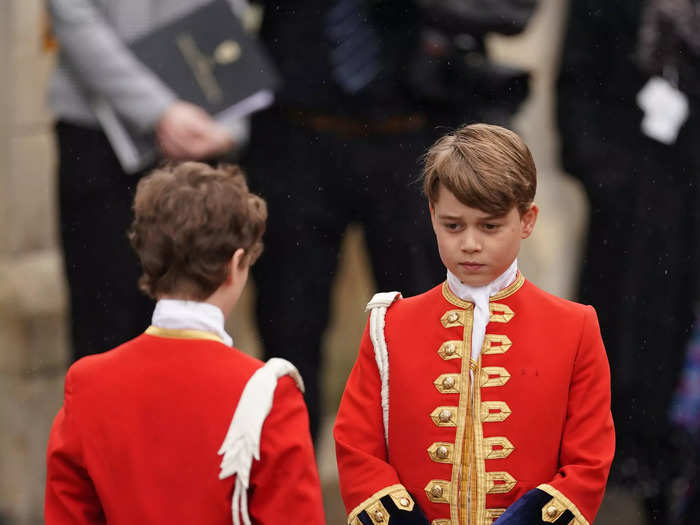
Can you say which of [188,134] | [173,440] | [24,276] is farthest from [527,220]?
[24,276]

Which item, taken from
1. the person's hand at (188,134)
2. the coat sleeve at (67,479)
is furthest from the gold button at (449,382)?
the person's hand at (188,134)

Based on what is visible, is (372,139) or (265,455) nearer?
(265,455)

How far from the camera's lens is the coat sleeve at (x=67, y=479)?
89.2 inches

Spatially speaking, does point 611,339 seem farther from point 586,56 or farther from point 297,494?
point 297,494

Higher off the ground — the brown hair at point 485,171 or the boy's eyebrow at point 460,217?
the brown hair at point 485,171

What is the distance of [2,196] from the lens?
438cm

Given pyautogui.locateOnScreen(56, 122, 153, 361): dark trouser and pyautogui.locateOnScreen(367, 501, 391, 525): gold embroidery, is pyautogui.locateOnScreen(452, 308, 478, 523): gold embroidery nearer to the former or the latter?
pyautogui.locateOnScreen(367, 501, 391, 525): gold embroidery

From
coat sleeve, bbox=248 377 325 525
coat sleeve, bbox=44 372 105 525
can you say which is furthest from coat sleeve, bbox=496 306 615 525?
coat sleeve, bbox=44 372 105 525

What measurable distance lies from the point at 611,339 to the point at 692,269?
1.11 ft

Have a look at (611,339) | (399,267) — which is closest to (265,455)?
(399,267)

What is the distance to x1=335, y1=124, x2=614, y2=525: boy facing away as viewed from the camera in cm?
223

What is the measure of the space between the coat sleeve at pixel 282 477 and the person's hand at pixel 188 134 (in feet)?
5.10

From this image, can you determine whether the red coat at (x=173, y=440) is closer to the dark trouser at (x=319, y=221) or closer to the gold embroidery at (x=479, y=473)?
the gold embroidery at (x=479, y=473)

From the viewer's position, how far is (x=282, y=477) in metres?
2.19
